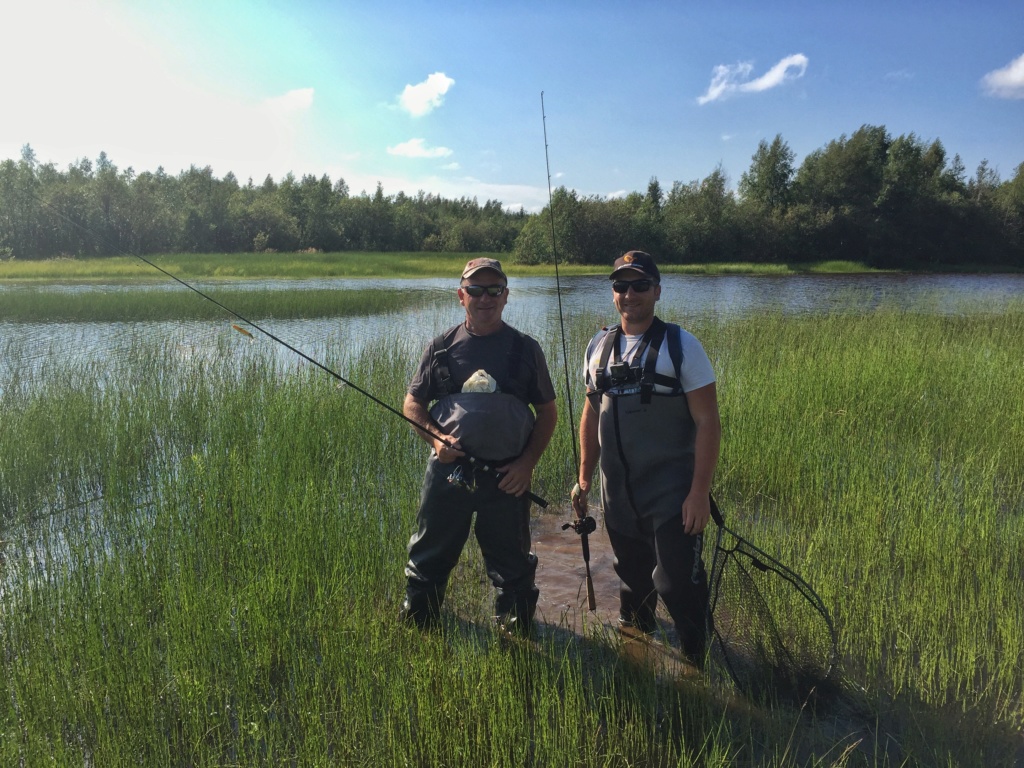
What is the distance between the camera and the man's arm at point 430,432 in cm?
295

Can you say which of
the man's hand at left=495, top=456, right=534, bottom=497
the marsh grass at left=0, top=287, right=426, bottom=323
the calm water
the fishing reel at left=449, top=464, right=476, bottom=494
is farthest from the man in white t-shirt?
the marsh grass at left=0, top=287, right=426, bottom=323

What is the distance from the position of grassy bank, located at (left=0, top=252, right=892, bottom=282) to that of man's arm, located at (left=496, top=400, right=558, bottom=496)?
29719mm

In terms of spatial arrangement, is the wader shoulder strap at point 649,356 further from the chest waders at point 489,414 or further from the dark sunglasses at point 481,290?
the dark sunglasses at point 481,290

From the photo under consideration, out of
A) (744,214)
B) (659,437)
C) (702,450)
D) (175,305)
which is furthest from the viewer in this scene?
(744,214)

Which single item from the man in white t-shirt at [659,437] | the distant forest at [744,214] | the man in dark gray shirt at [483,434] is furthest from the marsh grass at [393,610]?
the distant forest at [744,214]

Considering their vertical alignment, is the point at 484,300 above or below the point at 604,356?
above

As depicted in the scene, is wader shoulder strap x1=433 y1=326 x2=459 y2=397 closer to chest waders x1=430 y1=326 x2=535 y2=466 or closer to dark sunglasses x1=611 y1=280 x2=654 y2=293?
chest waders x1=430 y1=326 x2=535 y2=466

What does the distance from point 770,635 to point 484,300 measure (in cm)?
207

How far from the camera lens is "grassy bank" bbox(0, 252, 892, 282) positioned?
1206 inches

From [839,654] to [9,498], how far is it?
20.7 ft

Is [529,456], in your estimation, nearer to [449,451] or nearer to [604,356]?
[449,451]

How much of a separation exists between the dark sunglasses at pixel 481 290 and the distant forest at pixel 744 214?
A: 5172 cm

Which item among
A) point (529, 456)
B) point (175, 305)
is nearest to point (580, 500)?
point (529, 456)

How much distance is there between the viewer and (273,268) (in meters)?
38.2
